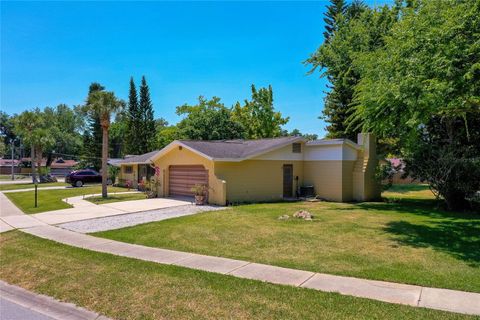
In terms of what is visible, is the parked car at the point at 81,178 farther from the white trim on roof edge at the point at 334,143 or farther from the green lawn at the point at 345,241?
the green lawn at the point at 345,241

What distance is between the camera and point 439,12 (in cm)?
870

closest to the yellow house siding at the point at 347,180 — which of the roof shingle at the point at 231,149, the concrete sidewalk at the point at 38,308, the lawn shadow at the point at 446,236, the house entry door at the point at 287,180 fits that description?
the house entry door at the point at 287,180

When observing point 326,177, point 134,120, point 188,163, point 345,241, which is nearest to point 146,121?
point 134,120

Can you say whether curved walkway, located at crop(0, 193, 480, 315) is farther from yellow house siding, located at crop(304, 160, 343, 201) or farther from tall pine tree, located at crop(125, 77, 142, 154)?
tall pine tree, located at crop(125, 77, 142, 154)

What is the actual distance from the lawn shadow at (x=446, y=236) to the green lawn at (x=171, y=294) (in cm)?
393

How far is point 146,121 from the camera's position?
51.5m

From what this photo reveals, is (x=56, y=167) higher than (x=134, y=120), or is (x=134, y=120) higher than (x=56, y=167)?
(x=134, y=120)

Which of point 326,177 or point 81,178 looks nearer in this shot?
point 326,177

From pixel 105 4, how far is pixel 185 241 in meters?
9.57

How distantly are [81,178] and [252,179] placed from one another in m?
22.2

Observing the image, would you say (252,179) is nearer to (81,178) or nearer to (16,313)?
(16,313)

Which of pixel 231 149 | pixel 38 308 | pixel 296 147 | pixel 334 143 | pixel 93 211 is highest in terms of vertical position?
pixel 334 143

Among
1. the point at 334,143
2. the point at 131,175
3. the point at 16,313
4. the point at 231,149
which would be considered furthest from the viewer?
the point at 131,175

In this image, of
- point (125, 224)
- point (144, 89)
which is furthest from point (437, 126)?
point (144, 89)
